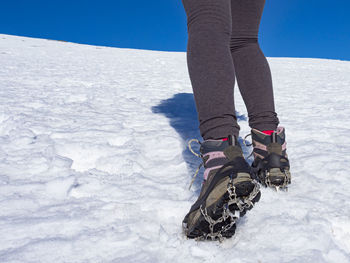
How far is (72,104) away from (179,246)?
2.47 m

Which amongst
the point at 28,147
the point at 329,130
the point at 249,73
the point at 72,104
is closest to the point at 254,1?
the point at 249,73

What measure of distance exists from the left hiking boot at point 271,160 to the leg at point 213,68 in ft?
1.12

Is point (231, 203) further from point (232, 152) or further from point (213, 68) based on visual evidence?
point (213, 68)

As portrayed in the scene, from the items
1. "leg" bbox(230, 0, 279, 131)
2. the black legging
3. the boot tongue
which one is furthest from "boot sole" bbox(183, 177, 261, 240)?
"leg" bbox(230, 0, 279, 131)

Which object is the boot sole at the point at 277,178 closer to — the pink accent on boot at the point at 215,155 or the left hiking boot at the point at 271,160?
the left hiking boot at the point at 271,160

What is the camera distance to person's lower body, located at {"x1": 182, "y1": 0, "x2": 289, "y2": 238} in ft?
2.67

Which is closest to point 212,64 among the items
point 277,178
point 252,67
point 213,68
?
point 213,68

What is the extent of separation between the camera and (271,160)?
1.20 meters

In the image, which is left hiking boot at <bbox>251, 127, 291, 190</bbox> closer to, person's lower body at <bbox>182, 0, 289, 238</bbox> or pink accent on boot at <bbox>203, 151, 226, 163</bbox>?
person's lower body at <bbox>182, 0, 289, 238</bbox>

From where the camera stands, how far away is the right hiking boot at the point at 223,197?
80 centimetres

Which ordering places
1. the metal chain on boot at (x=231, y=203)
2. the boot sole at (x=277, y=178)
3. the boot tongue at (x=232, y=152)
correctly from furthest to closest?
the boot sole at (x=277, y=178) < the boot tongue at (x=232, y=152) < the metal chain on boot at (x=231, y=203)

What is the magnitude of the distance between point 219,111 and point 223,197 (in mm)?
327

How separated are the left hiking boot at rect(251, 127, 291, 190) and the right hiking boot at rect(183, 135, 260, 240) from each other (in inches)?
14.1

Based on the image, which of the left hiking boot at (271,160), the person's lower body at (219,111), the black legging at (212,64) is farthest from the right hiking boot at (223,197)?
the left hiking boot at (271,160)
